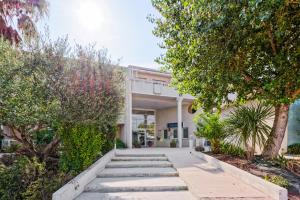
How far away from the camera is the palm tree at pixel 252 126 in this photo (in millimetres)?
8203

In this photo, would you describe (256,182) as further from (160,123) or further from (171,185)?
(160,123)

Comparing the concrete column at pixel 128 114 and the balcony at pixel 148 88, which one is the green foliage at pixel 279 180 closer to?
the concrete column at pixel 128 114

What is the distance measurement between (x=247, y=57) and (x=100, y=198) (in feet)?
21.5

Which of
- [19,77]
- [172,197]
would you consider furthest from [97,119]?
[172,197]

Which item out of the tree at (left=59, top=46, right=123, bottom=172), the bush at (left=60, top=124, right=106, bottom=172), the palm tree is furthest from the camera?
the palm tree

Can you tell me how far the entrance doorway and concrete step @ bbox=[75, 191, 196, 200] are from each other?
1805 centimetres

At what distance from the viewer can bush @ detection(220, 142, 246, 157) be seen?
31.8 feet

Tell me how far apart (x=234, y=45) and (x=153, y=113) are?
21.0m

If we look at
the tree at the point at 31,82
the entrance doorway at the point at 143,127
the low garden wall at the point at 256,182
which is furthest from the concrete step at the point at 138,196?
the entrance doorway at the point at 143,127

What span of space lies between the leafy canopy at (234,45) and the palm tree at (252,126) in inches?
24.0

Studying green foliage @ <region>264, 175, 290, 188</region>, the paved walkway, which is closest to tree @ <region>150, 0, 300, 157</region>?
green foliage @ <region>264, 175, 290, 188</region>

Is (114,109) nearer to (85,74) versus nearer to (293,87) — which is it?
(85,74)

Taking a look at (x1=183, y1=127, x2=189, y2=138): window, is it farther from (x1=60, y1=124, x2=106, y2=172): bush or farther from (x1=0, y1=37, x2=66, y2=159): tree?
(x1=0, y1=37, x2=66, y2=159): tree

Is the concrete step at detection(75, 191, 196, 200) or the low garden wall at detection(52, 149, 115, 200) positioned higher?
the low garden wall at detection(52, 149, 115, 200)
